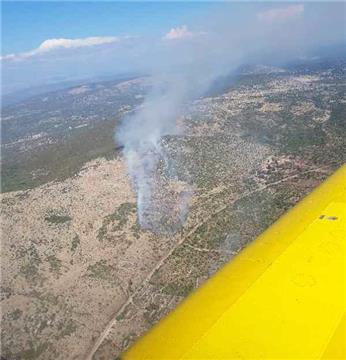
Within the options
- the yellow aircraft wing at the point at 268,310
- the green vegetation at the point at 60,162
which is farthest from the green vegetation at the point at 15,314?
the green vegetation at the point at 60,162

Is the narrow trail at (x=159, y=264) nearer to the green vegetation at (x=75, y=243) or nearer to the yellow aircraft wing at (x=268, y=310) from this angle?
the green vegetation at (x=75, y=243)

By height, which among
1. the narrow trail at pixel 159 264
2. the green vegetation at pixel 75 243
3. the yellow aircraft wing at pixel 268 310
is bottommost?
the narrow trail at pixel 159 264

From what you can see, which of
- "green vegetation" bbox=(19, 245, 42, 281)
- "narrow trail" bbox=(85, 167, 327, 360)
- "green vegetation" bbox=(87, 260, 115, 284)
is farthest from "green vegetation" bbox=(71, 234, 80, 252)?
Answer: "narrow trail" bbox=(85, 167, 327, 360)

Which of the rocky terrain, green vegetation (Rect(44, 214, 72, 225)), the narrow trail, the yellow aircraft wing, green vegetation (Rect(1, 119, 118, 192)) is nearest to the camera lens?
the yellow aircraft wing

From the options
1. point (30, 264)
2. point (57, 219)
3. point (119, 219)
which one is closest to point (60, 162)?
point (57, 219)

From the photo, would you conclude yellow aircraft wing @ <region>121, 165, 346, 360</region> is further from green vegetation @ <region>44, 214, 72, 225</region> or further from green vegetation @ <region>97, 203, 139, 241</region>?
green vegetation @ <region>44, 214, 72, 225</region>
